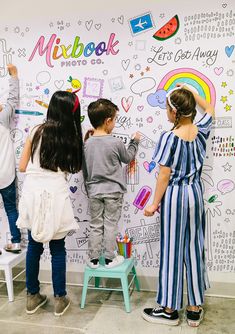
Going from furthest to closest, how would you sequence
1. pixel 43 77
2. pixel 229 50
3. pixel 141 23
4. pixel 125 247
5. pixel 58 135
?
pixel 43 77
pixel 125 247
pixel 141 23
pixel 229 50
pixel 58 135

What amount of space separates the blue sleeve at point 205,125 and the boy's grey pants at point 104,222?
0.68m

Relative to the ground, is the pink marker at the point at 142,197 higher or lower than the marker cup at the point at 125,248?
higher

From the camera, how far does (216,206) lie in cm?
262

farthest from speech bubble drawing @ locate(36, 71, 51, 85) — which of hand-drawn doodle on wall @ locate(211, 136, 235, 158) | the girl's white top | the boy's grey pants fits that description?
hand-drawn doodle on wall @ locate(211, 136, 235, 158)

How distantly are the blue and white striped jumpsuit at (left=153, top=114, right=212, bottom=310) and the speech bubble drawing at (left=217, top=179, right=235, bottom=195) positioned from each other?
302 mm

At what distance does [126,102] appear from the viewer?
105 inches

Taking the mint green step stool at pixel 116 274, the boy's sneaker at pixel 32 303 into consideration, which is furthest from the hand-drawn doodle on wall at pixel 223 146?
the boy's sneaker at pixel 32 303

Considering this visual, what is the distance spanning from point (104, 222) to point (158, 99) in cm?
89

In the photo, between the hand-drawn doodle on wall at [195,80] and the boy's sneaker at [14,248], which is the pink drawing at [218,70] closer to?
the hand-drawn doodle on wall at [195,80]

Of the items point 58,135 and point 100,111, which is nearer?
point 58,135

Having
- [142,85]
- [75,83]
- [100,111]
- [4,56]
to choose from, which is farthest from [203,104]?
[4,56]

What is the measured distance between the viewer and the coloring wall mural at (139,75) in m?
2.50

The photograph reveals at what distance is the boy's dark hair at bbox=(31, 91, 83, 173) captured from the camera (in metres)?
2.34

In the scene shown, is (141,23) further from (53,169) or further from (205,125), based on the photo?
(53,169)
